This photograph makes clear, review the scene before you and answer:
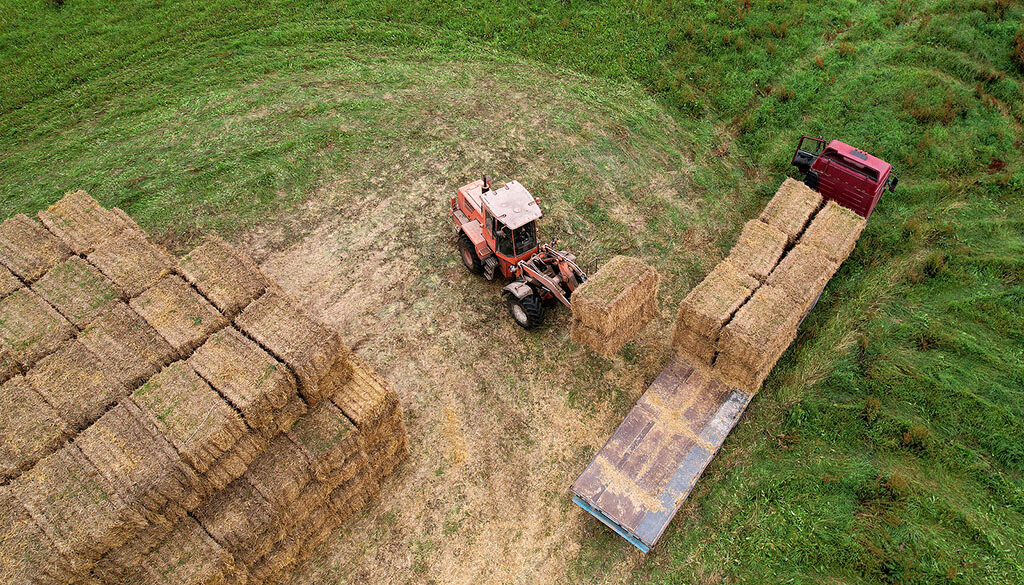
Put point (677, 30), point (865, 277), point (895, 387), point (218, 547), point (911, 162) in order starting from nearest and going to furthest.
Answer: point (218, 547) < point (895, 387) < point (865, 277) < point (911, 162) < point (677, 30)

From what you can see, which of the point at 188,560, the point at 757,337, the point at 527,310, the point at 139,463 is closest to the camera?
the point at 139,463

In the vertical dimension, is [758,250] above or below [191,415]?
above

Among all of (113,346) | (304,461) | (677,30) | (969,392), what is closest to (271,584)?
(304,461)

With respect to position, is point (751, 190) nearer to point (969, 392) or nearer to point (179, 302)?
point (969, 392)

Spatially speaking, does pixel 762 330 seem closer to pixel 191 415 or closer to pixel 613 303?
pixel 613 303

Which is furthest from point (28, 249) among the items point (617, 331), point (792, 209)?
point (792, 209)
